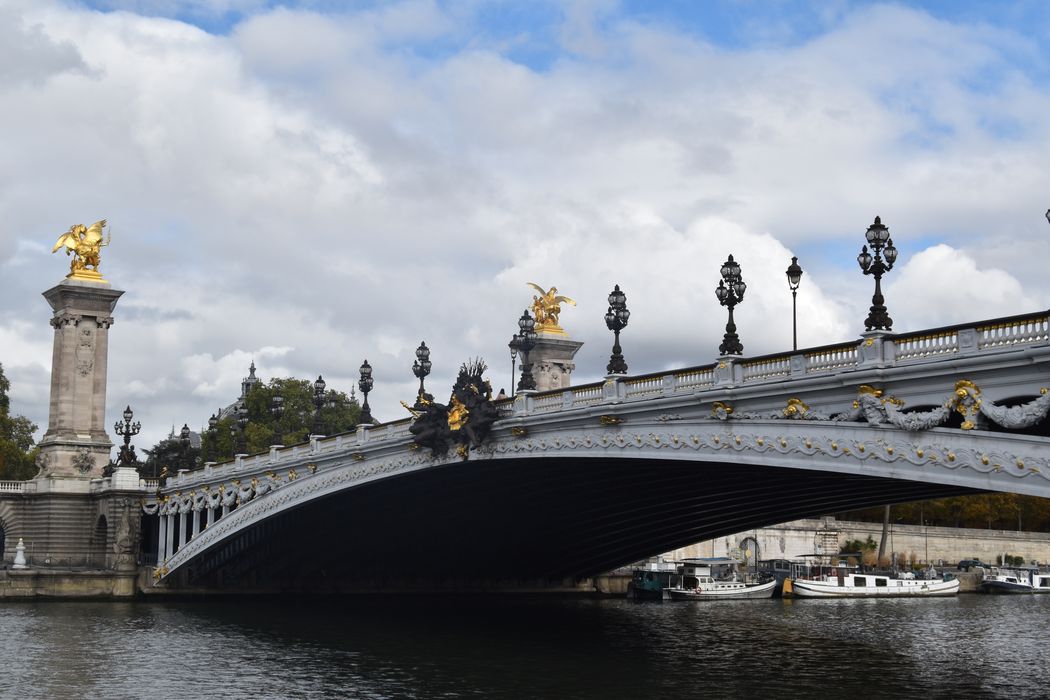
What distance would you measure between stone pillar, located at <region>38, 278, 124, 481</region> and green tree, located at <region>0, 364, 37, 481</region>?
2247cm

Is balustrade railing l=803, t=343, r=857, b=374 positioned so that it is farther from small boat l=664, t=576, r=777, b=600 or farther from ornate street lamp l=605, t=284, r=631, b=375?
small boat l=664, t=576, r=777, b=600

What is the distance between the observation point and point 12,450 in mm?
102438

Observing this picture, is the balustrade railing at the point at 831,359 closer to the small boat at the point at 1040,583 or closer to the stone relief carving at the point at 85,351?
the stone relief carving at the point at 85,351

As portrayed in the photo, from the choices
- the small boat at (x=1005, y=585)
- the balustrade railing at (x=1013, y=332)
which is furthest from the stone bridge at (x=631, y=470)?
the small boat at (x=1005, y=585)

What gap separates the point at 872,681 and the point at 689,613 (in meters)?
27.4

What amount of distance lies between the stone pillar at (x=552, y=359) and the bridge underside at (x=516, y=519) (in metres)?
10.5

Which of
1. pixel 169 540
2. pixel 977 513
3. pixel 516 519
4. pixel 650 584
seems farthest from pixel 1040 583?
pixel 169 540

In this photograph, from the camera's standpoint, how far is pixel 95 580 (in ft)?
225

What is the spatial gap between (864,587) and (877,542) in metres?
25.6

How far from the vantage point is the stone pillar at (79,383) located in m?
78.7

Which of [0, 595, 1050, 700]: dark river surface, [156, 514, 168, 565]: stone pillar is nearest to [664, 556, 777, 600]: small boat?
[0, 595, 1050, 700]: dark river surface

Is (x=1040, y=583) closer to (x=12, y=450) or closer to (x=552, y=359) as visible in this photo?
(x=552, y=359)

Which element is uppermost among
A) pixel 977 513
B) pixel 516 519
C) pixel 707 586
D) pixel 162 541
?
pixel 977 513

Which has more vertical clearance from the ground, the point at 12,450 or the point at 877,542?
the point at 12,450
